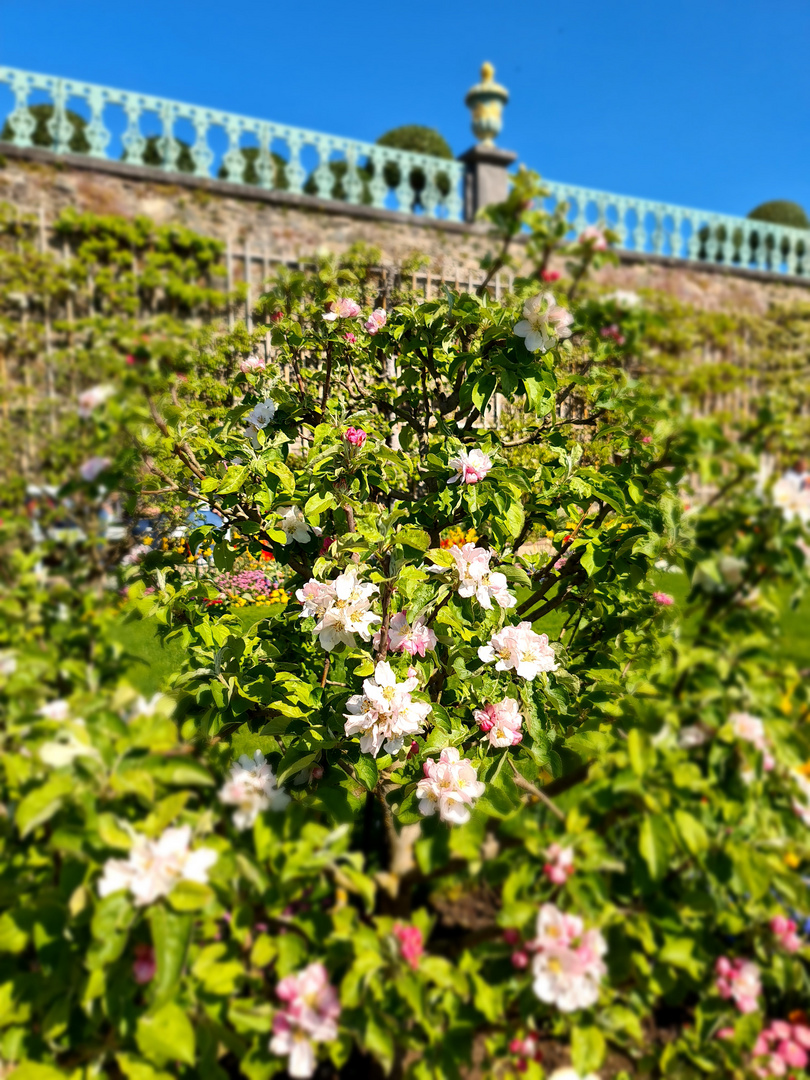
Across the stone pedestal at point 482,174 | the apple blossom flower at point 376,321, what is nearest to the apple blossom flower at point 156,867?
the apple blossom flower at point 376,321

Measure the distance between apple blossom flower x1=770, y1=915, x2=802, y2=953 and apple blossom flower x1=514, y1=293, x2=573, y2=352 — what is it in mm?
1147

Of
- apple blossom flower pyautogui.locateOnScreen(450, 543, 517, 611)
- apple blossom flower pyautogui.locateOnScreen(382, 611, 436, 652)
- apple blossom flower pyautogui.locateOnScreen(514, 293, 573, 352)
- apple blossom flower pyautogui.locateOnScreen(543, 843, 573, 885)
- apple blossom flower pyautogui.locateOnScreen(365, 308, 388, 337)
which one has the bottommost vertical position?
apple blossom flower pyautogui.locateOnScreen(543, 843, 573, 885)

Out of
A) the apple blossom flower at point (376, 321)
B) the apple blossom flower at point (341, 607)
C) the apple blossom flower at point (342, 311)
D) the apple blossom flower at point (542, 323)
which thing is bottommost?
the apple blossom flower at point (341, 607)

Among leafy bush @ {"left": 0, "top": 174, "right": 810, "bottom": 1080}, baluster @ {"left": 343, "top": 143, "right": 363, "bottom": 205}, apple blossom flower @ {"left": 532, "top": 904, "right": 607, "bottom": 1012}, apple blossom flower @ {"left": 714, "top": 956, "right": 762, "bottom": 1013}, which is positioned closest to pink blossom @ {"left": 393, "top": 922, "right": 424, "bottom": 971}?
leafy bush @ {"left": 0, "top": 174, "right": 810, "bottom": 1080}

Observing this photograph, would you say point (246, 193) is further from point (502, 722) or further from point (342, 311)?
point (502, 722)

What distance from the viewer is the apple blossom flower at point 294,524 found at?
6.05ft

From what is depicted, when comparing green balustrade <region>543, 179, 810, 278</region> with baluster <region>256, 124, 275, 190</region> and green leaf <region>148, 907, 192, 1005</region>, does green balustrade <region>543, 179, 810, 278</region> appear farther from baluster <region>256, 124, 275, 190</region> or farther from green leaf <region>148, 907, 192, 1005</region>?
green leaf <region>148, 907, 192, 1005</region>

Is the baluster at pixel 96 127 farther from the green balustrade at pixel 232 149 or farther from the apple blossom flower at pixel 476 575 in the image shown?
the apple blossom flower at pixel 476 575

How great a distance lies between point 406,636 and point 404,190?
981 cm

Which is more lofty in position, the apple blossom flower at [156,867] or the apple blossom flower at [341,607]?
the apple blossom flower at [341,607]

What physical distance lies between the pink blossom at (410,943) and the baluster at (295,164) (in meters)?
9.82

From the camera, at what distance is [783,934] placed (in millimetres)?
974

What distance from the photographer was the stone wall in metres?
7.64

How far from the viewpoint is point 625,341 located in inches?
50.6
